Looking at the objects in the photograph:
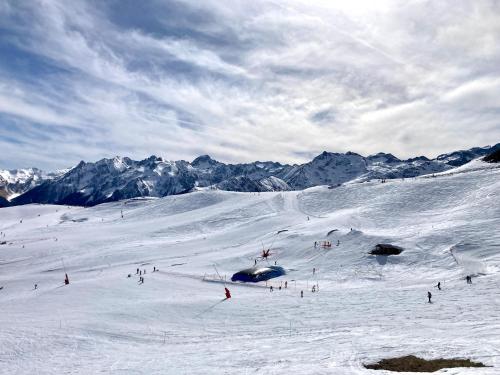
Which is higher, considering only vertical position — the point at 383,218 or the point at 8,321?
the point at 383,218

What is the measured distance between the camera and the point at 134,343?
111 ft

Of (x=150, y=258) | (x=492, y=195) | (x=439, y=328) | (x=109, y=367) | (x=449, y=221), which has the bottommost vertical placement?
(x=109, y=367)

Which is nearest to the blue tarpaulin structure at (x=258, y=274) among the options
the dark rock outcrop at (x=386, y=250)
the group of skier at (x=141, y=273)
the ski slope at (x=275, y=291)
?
the ski slope at (x=275, y=291)

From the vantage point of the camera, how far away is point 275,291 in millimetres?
50125

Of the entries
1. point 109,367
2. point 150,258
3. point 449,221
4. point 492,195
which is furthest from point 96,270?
point 492,195

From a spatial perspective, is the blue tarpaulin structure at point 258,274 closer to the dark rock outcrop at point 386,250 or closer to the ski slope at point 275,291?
the ski slope at point 275,291

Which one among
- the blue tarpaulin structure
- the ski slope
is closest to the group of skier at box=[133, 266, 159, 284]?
the ski slope

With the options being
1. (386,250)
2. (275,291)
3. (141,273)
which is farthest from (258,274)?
(141,273)

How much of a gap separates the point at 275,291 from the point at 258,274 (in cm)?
755

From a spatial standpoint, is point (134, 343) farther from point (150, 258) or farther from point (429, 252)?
point (150, 258)

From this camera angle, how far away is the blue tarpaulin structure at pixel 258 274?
57.0 meters

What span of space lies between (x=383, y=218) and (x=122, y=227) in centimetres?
6860

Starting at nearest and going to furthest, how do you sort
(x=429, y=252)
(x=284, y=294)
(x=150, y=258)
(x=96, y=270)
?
(x=284, y=294)
(x=429, y=252)
(x=96, y=270)
(x=150, y=258)

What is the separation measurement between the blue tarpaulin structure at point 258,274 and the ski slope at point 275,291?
2066 millimetres
